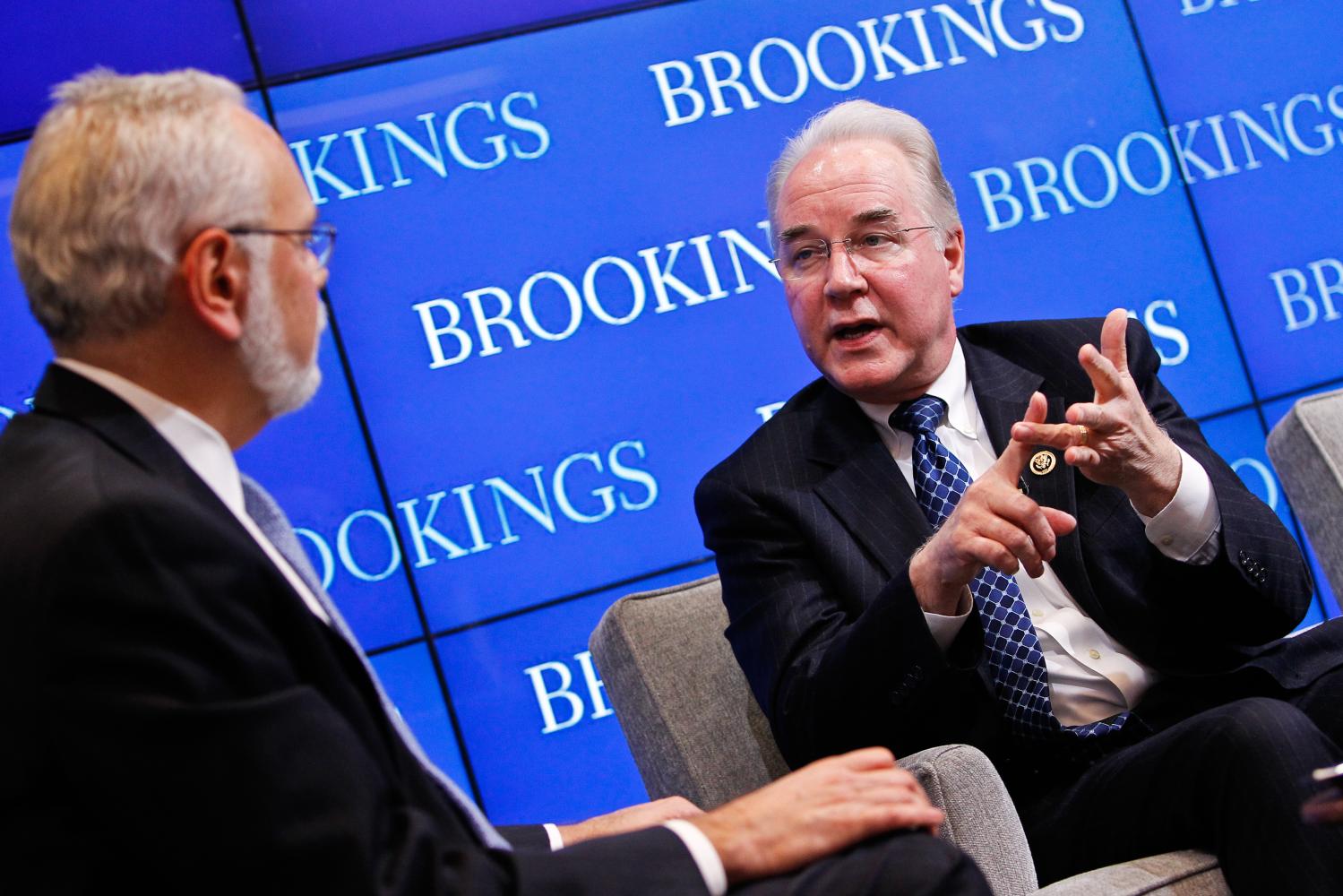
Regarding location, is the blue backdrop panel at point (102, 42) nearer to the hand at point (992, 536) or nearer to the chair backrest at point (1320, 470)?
the hand at point (992, 536)

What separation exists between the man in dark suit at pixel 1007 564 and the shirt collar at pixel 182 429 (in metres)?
1.02

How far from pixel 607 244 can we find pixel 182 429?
245 cm

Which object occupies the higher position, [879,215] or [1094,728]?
→ [879,215]

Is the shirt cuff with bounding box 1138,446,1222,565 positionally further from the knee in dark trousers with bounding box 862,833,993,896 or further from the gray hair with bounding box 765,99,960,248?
the knee in dark trousers with bounding box 862,833,993,896

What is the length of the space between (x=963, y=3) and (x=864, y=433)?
6.37ft

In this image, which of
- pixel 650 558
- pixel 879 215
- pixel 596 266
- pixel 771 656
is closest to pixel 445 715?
pixel 650 558

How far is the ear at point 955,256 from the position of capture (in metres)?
2.71

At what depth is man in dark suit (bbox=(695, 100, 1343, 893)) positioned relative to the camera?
1954 millimetres

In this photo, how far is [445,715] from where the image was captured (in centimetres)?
349

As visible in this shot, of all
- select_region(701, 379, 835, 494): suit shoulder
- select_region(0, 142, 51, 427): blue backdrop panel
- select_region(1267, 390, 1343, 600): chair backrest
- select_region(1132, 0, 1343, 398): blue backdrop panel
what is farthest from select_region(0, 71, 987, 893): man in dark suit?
select_region(1132, 0, 1343, 398): blue backdrop panel

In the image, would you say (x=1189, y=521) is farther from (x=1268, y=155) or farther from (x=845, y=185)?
(x=1268, y=155)

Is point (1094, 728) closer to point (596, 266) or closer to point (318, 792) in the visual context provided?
point (318, 792)

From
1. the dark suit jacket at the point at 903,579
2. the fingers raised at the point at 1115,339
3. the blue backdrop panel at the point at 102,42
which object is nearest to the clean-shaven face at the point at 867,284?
the dark suit jacket at the point at 903,579

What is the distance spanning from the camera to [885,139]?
8.68 ft
